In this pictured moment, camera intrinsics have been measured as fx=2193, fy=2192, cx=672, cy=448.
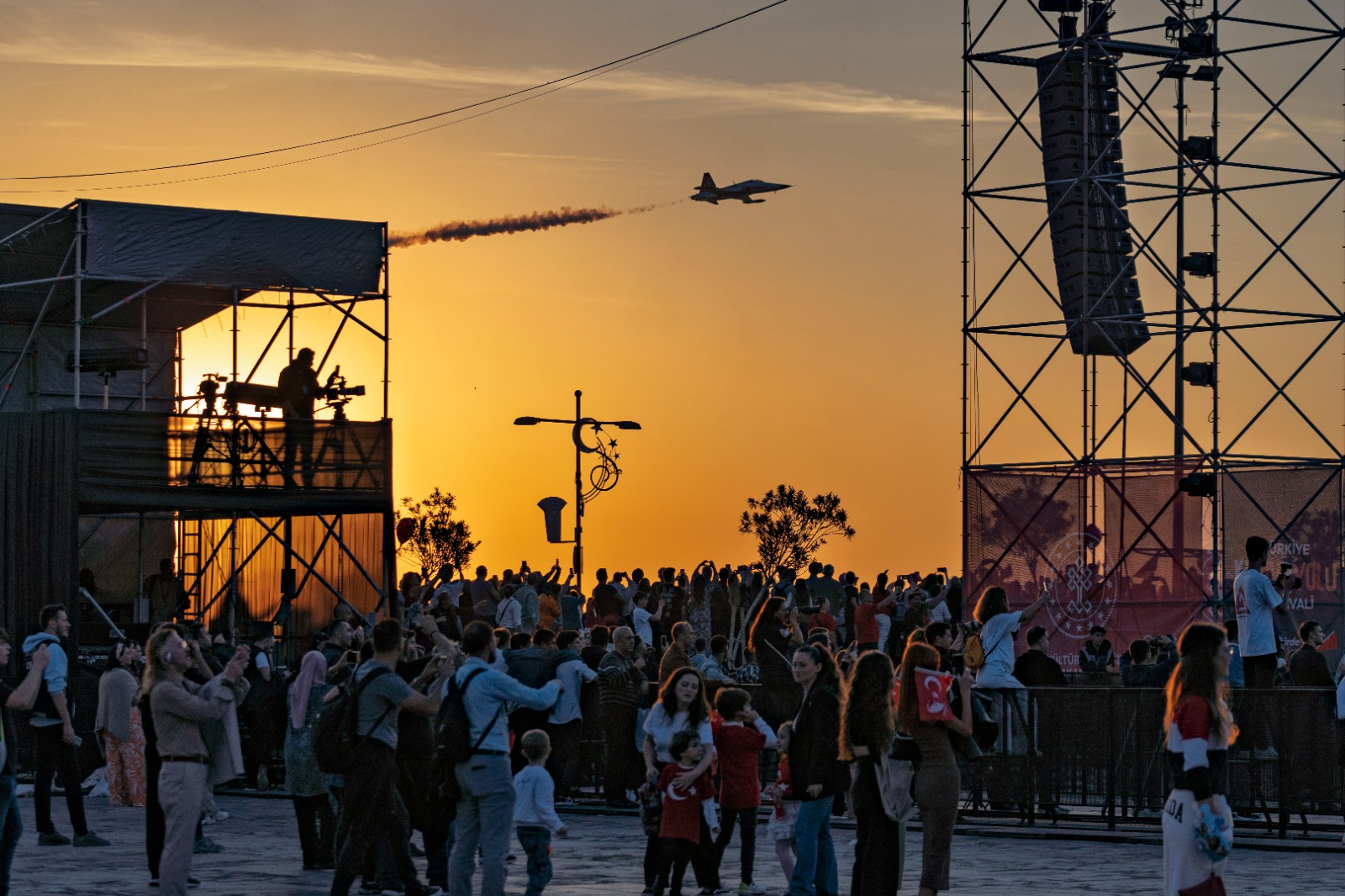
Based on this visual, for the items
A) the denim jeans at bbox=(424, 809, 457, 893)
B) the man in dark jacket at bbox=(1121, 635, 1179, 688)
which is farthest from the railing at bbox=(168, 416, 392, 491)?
the denim jeans at bbox=(424, 809, 457, 893)

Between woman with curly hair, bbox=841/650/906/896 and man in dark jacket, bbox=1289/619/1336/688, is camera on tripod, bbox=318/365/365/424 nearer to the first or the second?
man in dark jacket, bbox=1289/619/1336/688

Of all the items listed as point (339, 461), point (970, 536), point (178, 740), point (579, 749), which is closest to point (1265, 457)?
point (970, 536)

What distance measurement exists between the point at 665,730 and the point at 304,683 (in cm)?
361

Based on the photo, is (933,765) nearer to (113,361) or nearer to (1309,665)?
(1309,665)

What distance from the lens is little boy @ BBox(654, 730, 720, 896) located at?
14.0m

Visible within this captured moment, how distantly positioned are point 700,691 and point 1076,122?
19.7 metres

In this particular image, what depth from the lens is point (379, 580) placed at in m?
32.2

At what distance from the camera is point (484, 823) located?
41.9 ft

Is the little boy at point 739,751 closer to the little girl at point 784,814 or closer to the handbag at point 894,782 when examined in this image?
the little girl at point 784,814

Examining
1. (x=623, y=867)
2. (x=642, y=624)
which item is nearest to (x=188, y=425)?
(x=642, y=624)

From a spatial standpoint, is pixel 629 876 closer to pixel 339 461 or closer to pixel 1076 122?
pixel 339 461

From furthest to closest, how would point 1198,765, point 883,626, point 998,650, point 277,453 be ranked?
point 277,453, point 883,626, point 998,650, point 1198,765

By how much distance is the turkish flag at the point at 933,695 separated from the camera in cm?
1275

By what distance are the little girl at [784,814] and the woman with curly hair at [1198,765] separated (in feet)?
13.2
